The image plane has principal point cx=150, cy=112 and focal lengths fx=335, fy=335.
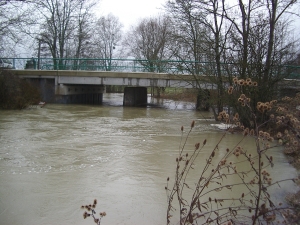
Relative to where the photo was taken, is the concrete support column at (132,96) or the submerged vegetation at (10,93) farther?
the concrete support column at (132,96)

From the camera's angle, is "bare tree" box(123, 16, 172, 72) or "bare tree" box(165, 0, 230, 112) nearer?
"bare tree" box(165, 0, 230, 112)

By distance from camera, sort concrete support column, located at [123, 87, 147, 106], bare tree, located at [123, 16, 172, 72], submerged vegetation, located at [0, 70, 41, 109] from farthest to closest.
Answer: bare tree, located at [123, 16, 172, 72]
concrete support column, located at [123, 87, 147, 106]
submerged vegetation, located at [0, 70, 41, 109]

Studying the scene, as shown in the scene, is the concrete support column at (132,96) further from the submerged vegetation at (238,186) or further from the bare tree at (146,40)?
the submerged vegetation at (238,186)

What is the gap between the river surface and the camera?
4816 mm

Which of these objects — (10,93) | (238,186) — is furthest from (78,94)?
(238,186)

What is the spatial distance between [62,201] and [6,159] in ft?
10.3

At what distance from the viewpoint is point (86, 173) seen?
6.70 m

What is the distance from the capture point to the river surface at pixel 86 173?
4816mm

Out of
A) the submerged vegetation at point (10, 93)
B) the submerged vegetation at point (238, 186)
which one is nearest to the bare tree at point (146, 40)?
the submerged vegetation at point (10, 93)

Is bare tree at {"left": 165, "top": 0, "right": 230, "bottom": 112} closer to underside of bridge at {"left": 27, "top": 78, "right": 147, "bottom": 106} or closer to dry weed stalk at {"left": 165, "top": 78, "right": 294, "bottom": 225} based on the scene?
dry weed stalk at {"left": 165, "top": 78, "right": 294, "bottom": 225}

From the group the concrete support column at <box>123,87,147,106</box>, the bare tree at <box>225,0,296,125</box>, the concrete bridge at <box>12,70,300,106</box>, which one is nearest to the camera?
the bare tree at <box>225,0,296,125</box>

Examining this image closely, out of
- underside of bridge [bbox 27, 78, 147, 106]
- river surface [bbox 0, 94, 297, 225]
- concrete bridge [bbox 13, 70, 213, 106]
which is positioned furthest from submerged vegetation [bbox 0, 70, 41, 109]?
river surface [bbox 0, 94, 297, 225]

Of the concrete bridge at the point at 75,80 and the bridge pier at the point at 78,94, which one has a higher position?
the concrete bridge at the point at 75,80

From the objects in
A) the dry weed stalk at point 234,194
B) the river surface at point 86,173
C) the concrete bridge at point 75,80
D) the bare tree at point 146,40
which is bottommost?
the river surface at point 86,173
